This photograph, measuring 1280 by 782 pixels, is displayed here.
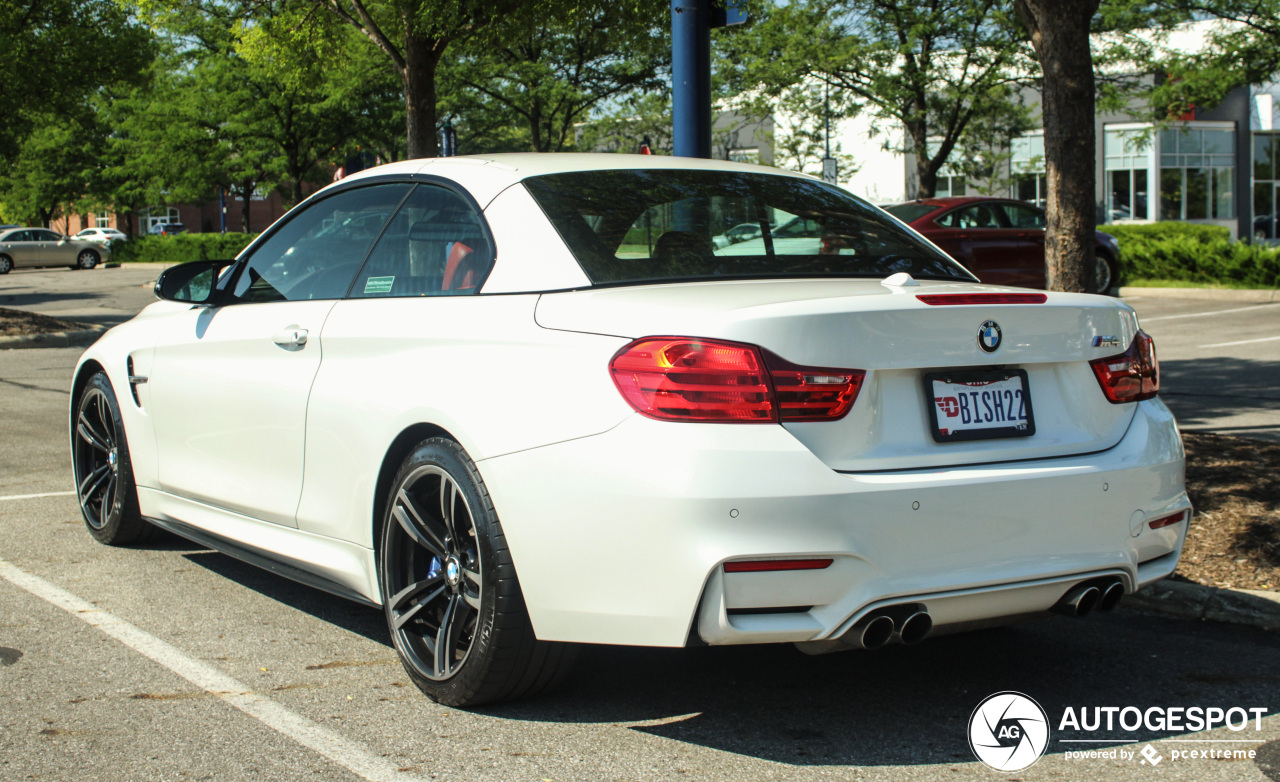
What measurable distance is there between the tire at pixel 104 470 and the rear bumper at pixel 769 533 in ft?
9.33

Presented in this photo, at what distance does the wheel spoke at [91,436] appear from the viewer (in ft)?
19.2

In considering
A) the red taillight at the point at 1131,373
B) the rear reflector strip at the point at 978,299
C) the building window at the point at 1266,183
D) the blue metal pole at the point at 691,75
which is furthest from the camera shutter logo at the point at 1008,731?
the building window at the point at 1266,183

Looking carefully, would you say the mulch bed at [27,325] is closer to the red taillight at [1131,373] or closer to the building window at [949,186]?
the red taillight at [1131,373]

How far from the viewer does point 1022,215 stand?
19875mm

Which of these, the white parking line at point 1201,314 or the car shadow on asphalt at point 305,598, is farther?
the white parking line at point 1201,314

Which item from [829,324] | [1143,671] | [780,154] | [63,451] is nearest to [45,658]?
[829,324]

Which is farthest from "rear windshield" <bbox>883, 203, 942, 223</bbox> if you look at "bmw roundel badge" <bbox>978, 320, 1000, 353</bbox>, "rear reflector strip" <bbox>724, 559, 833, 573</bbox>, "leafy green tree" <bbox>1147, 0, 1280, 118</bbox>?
"rear reflector strip" <bbox>724, 559, 833, 573</bbox>

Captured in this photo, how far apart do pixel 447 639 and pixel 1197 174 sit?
4708 cm

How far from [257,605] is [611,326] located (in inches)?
93.6

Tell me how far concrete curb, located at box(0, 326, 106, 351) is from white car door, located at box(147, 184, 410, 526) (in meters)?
13.3

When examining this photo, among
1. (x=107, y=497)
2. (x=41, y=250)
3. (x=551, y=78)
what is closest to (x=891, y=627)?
(x=107, y=497)

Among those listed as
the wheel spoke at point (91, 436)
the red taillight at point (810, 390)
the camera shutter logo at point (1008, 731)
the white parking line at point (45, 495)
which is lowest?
the camera shutter logo at point (1008, 731)

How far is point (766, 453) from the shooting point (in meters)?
3.11

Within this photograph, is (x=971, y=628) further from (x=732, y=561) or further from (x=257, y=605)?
(x=257, y=605)
